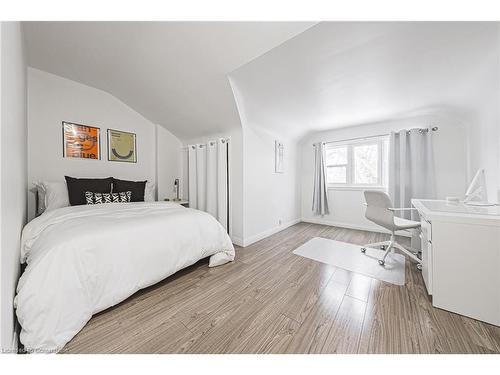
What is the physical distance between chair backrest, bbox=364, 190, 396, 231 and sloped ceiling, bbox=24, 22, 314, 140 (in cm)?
191

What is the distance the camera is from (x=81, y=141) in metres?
2.65

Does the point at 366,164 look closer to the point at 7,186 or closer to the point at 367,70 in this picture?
the point at 367,70

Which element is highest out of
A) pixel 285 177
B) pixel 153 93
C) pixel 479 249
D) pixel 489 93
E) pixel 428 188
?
pixel 153 93

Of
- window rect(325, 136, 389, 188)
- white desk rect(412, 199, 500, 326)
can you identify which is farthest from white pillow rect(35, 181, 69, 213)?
window rect(325, 136, 389, 188)

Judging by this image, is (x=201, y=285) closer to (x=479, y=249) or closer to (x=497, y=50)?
(x=479, y=249)

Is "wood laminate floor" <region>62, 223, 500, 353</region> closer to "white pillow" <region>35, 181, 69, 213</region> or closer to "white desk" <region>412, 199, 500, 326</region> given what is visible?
"white desk" <region>412, 199, 500, 326</region>

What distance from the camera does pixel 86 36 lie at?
1764mm

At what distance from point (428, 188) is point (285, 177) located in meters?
2.31

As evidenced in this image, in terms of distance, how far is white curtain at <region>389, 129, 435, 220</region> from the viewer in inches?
110

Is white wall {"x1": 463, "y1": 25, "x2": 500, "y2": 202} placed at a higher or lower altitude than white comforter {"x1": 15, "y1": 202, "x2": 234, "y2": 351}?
higher

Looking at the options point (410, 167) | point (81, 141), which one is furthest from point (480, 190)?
point (81, 141)

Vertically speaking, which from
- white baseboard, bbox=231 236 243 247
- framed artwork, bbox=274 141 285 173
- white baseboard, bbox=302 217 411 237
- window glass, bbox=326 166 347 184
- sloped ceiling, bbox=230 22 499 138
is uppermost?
sloped ceiling, bbox=230 22 499 138

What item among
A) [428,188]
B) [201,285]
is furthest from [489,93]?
[201,285]

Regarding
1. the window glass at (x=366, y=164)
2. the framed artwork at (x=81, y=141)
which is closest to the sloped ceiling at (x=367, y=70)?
the window glass at (x=366, y=164)
